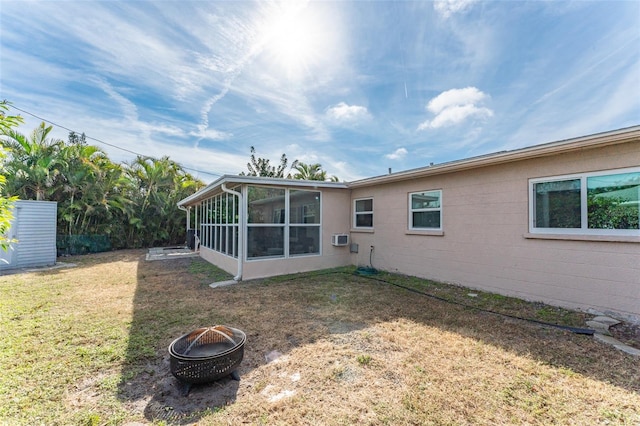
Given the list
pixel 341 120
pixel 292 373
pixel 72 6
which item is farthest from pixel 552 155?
pixel 72 6

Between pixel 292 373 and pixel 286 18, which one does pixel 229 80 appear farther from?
pixel 292 373

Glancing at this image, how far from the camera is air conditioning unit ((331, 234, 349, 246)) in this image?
29.3ft

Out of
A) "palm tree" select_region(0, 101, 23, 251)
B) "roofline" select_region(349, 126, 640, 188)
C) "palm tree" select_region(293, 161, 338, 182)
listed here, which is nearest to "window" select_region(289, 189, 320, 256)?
"roofline" select_region(349, 126, 640, 188)

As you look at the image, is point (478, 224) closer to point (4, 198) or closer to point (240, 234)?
point (240, 234)

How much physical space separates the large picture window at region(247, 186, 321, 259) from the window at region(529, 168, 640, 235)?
18.2 feet

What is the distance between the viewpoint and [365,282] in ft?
23.3

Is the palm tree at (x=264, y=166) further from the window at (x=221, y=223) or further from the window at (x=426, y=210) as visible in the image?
the window at (x=426, y=210)

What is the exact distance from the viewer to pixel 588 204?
469cm

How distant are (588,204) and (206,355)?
6409 millimetres

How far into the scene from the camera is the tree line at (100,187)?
11469 mm

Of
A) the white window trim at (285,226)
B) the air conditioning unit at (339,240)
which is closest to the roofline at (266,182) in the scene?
the white window trim at (285,226)

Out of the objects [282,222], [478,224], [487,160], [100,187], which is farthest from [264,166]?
[487,160]

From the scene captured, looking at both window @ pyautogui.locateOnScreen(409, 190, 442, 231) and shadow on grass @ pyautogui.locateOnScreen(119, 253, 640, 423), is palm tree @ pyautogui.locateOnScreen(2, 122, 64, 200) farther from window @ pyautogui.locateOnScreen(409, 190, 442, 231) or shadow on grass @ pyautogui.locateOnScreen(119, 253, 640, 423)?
window @ pyautogui.locateOnScreen(409, 190, 442, 231)

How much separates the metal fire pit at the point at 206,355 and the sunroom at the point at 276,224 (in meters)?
4.22
